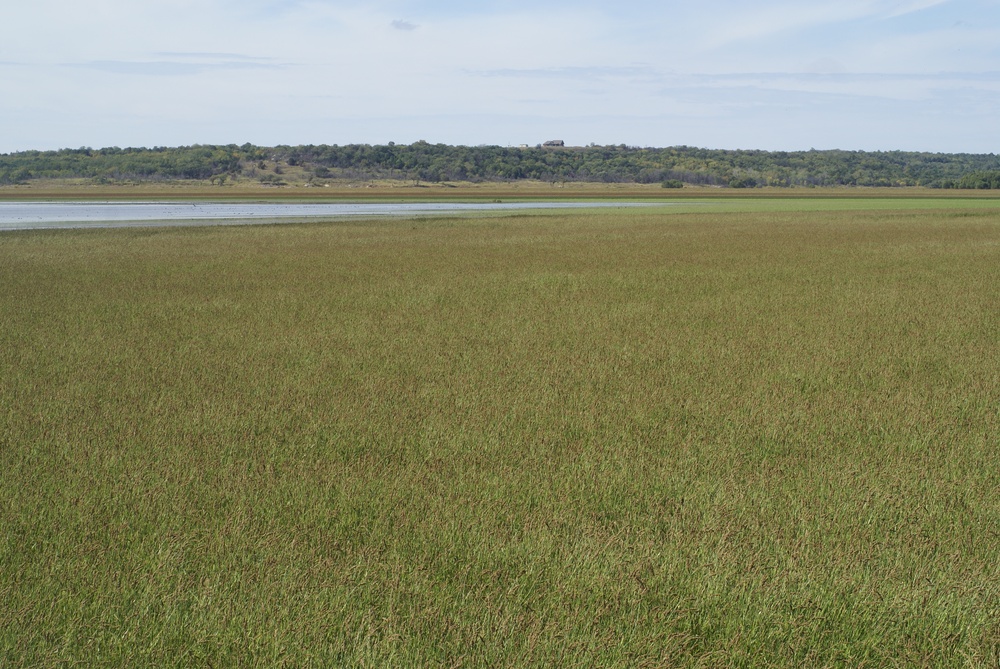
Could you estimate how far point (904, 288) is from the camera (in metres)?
22.1

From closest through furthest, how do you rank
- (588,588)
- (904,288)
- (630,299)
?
(588,588) → (630,299) → (904,288)

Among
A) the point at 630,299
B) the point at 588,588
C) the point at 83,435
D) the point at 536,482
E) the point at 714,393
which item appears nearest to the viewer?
the point at 588,588

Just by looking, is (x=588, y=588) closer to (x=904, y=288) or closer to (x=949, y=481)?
(x=949, y=481)

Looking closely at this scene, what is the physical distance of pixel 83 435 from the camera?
29.6 ft

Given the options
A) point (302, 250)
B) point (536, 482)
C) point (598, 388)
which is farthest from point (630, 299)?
point (302, 250)

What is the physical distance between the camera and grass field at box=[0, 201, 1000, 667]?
5047 millimetres

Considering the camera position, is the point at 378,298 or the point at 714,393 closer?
the point at 714,393

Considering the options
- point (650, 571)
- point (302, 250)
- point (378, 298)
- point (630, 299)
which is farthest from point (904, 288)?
point (302, 250)

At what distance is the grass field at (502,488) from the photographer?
199 inches

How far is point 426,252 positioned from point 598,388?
22.9 m

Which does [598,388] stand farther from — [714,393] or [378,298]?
[378,298]

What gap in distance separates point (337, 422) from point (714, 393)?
474 cm

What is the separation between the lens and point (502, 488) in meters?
7.32

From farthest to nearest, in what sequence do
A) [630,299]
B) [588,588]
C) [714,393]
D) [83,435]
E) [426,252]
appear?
[426,252] < [630,299] < [714,393] < [83,435] < [588,588]
